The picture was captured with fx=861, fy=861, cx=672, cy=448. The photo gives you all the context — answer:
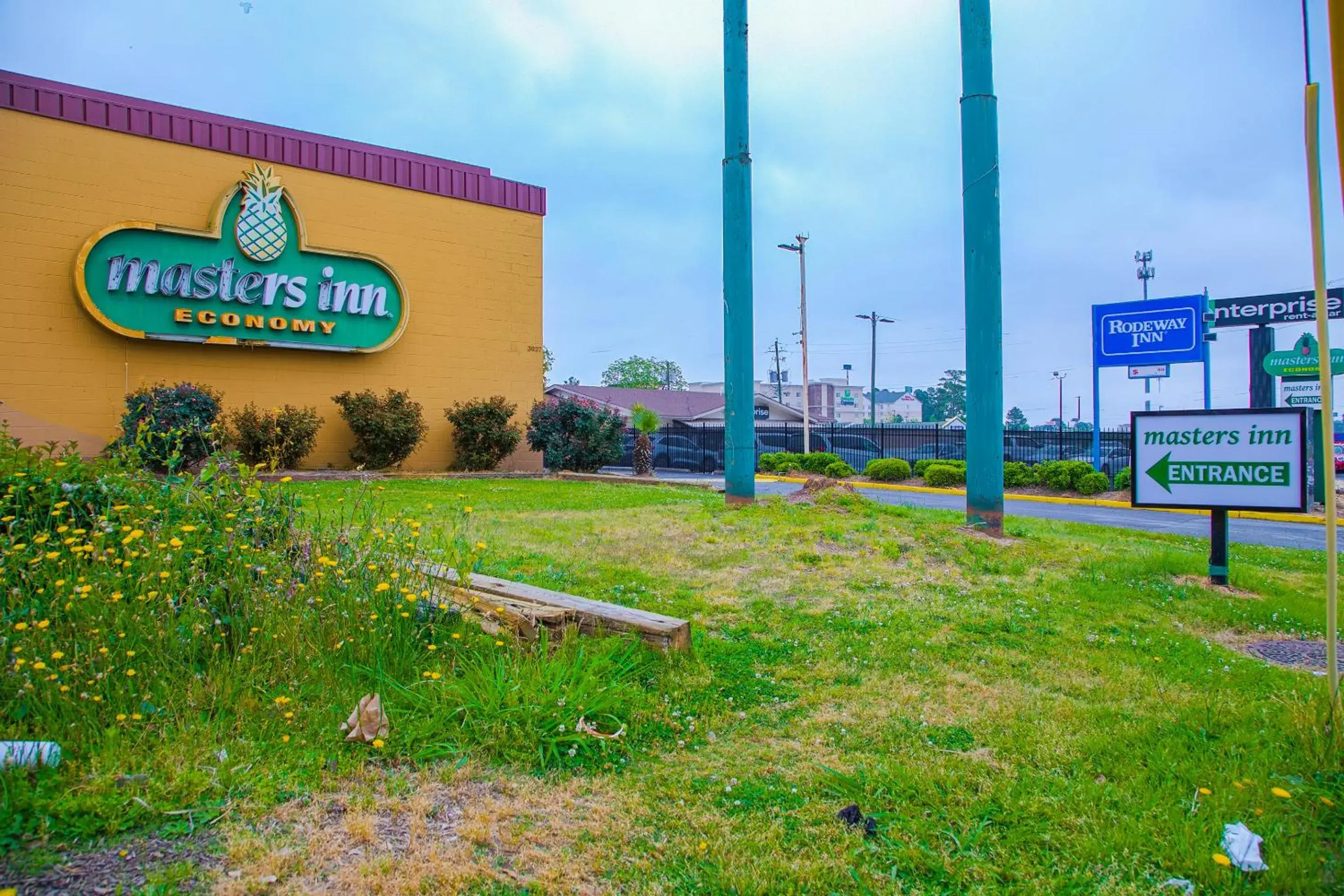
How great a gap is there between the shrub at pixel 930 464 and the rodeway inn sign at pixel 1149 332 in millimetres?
4582

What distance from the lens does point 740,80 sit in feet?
34.4

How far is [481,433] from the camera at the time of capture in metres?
18.7

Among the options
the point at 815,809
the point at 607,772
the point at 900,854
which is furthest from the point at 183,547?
the point at 900,854

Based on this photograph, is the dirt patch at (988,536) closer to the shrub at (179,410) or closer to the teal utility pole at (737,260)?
the teal utility pole at (737,260)

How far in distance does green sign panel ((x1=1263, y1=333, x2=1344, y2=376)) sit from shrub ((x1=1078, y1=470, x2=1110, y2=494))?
396 centimetres

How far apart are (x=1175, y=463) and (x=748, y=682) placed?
15.9ft

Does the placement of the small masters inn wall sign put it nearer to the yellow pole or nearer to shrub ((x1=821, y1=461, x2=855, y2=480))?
shrub ((x1=821, y1=461, x2=855, y2=480))

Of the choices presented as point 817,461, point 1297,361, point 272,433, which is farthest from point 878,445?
point 272,433

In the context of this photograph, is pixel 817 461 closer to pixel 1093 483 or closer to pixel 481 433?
pixel 1093 483

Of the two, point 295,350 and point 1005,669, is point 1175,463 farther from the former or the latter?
point 295,350

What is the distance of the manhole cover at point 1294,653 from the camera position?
4.80m

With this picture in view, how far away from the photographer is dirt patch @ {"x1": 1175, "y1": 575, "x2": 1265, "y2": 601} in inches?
258

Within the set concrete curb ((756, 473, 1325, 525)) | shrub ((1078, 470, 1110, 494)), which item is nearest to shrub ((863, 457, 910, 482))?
concrete curb ((756, 473, 1325, 525))

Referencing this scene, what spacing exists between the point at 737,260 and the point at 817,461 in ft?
54.7
